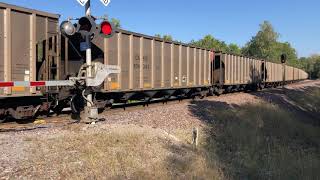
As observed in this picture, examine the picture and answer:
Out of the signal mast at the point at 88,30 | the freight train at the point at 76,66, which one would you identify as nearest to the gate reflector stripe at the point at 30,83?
the freight train at the point at 76,66

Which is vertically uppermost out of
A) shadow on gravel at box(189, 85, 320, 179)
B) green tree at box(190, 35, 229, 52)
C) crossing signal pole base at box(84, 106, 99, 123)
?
green tree at box(190, 35, 229, 52)

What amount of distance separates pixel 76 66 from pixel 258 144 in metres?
6.79

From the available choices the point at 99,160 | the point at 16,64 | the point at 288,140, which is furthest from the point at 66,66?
the point at 288,140

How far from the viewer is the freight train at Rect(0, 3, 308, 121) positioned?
11.0 m

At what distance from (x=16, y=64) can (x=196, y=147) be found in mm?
5475

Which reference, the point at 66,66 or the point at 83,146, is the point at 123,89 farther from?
the point at 83,146

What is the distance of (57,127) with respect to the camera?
33.7 ft

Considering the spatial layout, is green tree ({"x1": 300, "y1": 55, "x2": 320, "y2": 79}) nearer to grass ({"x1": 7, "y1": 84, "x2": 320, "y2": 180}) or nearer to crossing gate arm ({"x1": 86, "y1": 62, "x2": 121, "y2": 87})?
grass ({"x1": 7, "y1": 84, "x2": 320, "y2": 180})

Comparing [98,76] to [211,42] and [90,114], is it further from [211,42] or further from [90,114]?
[211,42]

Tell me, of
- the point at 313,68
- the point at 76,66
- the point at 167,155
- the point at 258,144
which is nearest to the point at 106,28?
the point at 167,155

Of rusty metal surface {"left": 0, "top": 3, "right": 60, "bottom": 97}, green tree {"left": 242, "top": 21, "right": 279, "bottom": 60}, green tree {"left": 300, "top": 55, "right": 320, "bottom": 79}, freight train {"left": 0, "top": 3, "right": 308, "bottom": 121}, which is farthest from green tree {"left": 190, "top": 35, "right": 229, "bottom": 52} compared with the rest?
rusty metal surface {"left": 0, "top": 3, "right": 60, "bottom": 97}

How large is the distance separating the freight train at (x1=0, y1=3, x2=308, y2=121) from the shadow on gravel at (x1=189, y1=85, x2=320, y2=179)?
2.76 meters

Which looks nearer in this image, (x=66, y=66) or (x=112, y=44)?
(x=66, y=66)

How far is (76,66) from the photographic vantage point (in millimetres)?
14164
